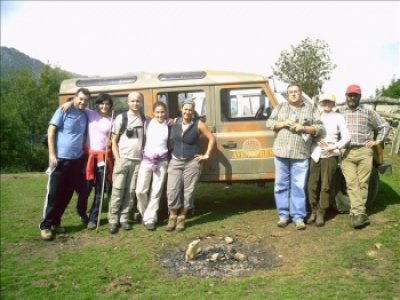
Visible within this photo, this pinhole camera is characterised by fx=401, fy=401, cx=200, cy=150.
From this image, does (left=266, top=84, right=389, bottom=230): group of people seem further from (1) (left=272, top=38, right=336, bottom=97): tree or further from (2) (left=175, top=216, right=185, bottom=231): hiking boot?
(1) (left=272, top=38, right=336, bottom=97): tree

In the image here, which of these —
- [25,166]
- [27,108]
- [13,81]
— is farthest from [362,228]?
[13,81]

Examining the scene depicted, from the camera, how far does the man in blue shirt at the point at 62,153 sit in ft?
18.5

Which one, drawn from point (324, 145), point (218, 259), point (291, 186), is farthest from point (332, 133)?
point (218, 259)

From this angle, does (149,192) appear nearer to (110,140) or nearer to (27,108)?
(110,140)

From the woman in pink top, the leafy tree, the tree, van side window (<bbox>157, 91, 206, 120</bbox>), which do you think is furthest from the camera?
the leafy tree

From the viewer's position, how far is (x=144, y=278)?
4.38m

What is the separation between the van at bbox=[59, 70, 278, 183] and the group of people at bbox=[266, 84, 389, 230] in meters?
0.49

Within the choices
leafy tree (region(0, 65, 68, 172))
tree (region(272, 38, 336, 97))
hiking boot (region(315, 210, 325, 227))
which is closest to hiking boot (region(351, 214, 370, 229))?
hiking boot (region(315, 210, 325, 227))

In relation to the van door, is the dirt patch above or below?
below

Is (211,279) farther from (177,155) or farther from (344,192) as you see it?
(344,192)

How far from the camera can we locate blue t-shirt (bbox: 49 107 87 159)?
18.5 feet

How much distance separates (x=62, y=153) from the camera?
18.7ft

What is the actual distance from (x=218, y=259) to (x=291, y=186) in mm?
1686

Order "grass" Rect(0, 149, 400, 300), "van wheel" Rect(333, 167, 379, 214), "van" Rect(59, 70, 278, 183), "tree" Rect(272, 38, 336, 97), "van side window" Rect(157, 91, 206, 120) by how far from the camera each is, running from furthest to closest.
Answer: "tree" Rect(272, 38, 336, 97) → "van side window" Rect(157, 91, 206, 120) → "van" Rect(59, 70, 278, 183) → "van wheel" Rect(333, 167, 379, 214) → "grass" Rect(0, 149, 400, 300)
